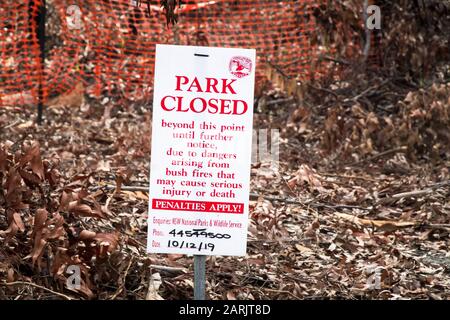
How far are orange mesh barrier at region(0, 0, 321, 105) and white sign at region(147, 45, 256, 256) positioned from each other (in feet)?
18.5

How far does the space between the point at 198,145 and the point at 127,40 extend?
6.59m

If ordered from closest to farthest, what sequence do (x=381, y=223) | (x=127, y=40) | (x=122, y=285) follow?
1. (x=122, y=285)
2. (x=381, y=223)
3. (x=127, y=40)

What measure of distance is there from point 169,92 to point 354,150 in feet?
A: 14.5

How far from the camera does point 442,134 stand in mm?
8414

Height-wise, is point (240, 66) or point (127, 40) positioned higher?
point (127, 40)

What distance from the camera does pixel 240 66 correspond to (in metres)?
4.31

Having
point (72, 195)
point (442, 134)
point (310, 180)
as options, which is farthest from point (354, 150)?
point (72, 195)

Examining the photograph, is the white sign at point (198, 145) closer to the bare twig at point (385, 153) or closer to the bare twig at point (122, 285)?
the bare twig at point (122, 285)

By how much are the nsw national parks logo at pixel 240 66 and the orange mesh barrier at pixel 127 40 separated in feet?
18.6

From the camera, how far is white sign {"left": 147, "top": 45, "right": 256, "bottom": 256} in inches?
169

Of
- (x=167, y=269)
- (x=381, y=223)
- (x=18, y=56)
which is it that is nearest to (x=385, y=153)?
(x=381, y=223)

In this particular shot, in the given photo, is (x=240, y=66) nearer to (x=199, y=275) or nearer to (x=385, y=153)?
(x=199, y=275)

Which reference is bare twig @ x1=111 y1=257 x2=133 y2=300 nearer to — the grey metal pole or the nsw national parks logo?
the grey metal pole
